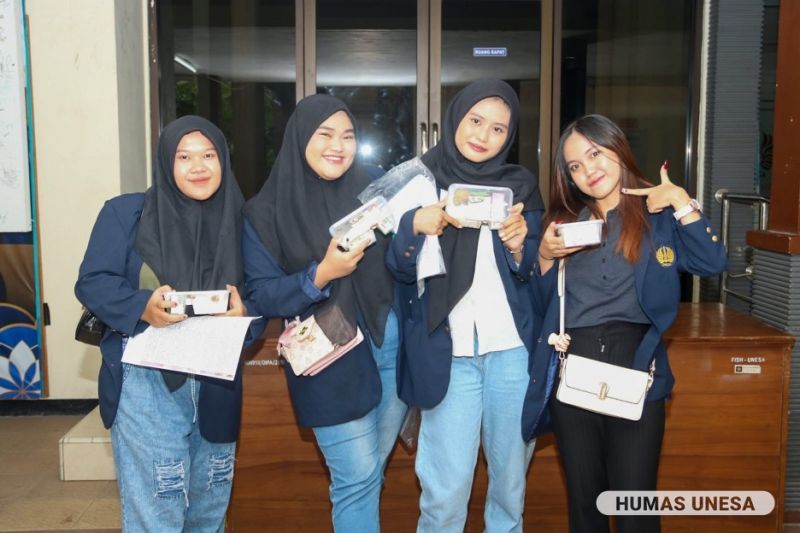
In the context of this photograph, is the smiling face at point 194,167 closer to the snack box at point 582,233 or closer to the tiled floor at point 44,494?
the snack box at point 582,233

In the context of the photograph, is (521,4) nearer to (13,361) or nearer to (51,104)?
(51,104)

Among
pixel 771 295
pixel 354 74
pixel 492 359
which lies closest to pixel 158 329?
pixel 492 359

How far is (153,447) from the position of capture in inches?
81.7

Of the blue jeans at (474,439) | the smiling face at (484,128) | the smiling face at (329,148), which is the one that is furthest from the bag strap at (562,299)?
the smiling face at (329,148)

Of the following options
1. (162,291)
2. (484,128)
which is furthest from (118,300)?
(484,128)

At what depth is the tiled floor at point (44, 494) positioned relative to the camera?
3232 millimetres

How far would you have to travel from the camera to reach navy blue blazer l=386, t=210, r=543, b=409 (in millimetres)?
2168

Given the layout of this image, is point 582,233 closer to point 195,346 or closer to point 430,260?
point 430,260

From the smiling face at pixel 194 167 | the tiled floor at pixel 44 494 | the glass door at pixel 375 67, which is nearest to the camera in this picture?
the smiling face at pixel 194 167

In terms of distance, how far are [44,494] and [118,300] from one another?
6.64 ft

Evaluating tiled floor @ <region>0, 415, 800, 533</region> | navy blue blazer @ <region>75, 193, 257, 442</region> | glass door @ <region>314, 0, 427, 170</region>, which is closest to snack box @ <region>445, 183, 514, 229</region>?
navy blue blazer @ <region>75, 193, 257, 442</region>

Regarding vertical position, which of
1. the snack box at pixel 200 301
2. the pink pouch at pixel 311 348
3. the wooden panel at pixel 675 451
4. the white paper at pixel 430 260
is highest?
the white paper at pixel 430 260

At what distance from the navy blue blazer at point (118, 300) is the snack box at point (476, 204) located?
84 cm

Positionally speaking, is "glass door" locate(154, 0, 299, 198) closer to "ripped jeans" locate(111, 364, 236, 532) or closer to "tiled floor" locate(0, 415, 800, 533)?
"tiled floor" locate(0, 415, 800, 533)
